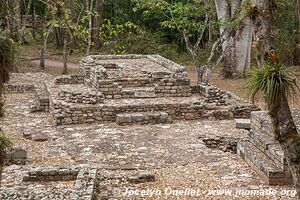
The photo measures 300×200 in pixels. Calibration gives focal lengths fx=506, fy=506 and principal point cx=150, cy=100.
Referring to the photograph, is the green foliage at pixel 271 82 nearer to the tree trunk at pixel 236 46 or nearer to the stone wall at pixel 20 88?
the stone wall at pixel 20 88

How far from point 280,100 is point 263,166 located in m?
3.20

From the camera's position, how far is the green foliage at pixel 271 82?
694 cm

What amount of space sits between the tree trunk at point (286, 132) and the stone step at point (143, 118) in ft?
25.6

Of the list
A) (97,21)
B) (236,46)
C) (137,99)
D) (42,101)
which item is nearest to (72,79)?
(42,101)

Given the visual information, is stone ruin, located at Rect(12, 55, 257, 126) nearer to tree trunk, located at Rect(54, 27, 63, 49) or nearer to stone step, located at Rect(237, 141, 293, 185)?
stone step, located at Rect(237, 141, 293, 185)

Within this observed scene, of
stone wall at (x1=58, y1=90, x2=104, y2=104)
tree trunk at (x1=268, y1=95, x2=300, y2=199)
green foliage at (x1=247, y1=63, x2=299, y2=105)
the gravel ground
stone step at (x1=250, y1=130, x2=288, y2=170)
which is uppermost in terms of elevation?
green foliage at (x1=247, y1=63, x2=299, y2=105)

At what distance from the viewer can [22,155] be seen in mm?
11266

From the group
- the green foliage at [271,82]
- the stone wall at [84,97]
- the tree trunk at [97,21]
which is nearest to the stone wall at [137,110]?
the stone wall at [84,97]

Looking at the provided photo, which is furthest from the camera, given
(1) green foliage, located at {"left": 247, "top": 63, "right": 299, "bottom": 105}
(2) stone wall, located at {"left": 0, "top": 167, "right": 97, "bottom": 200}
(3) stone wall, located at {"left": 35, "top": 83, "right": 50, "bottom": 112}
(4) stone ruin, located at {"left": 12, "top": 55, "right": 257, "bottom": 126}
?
(3) stone wall, located at {"left": 35, "top": 83, "right": 50, "bottom": 112}

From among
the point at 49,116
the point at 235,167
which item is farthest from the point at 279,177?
the point at 49,116

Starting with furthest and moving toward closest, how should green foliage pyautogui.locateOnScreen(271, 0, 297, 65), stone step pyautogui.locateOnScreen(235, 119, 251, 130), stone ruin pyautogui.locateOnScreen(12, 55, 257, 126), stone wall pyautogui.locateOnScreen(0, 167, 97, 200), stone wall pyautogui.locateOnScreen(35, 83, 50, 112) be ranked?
green foliage pyautogui.locateOnScreen(271, 0, 297, 65) < stone wall pyautogui.locateOnScreen(35, 83, 50, 112) < stone ruin pyautogui.locateOnScreen(12, 55, 257, 126) < stone step pyautogui.locateOnScreen(235, 119, 251, 130) < stone wall pyautogui.locateOnScreen(0, 167, 97, 200)

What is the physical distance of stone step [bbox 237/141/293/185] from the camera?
31.4 feet

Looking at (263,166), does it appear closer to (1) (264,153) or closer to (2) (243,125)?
(1) (264,153)

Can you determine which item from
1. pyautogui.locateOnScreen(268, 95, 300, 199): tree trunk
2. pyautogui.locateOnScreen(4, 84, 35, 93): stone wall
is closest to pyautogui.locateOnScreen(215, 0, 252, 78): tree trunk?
pyautogui.locateOnScreen(4, 84, 35, 93): stone wall
